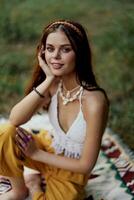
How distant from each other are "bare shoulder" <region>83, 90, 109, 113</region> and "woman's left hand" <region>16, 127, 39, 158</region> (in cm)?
31

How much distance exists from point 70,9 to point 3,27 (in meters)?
1.02

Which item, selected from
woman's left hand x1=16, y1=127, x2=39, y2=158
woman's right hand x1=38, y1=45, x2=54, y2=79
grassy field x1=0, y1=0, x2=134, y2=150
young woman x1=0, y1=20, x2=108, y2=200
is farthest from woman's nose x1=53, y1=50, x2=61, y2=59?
grassy field x1=0, y1=0, x2=134, y2=150

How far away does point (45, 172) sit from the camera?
10.1ft

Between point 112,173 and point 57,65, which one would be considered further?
point 112,173

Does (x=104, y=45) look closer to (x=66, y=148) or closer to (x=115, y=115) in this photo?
(x=115, y=115)

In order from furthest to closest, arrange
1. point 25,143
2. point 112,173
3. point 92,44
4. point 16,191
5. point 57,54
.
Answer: point 92,44 < point 112,173 < point 16,191 < point 25,143 < point 57,54

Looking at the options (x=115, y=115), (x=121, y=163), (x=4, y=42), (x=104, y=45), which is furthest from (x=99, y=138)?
(x=4, y=42)

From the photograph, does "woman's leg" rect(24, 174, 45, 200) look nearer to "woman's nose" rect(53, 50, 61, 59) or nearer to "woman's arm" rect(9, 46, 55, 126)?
"woman's arm" rect(9, 46, 55, 126)

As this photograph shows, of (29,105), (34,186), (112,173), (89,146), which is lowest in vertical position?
(112,173)

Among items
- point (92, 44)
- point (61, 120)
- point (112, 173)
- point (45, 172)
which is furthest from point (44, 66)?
point (92, 44)

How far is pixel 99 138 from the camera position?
9.23 ft

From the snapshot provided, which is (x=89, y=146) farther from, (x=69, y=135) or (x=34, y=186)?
(x=34, y=186)

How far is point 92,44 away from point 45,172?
2.76 meters

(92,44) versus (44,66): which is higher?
(44,66)
